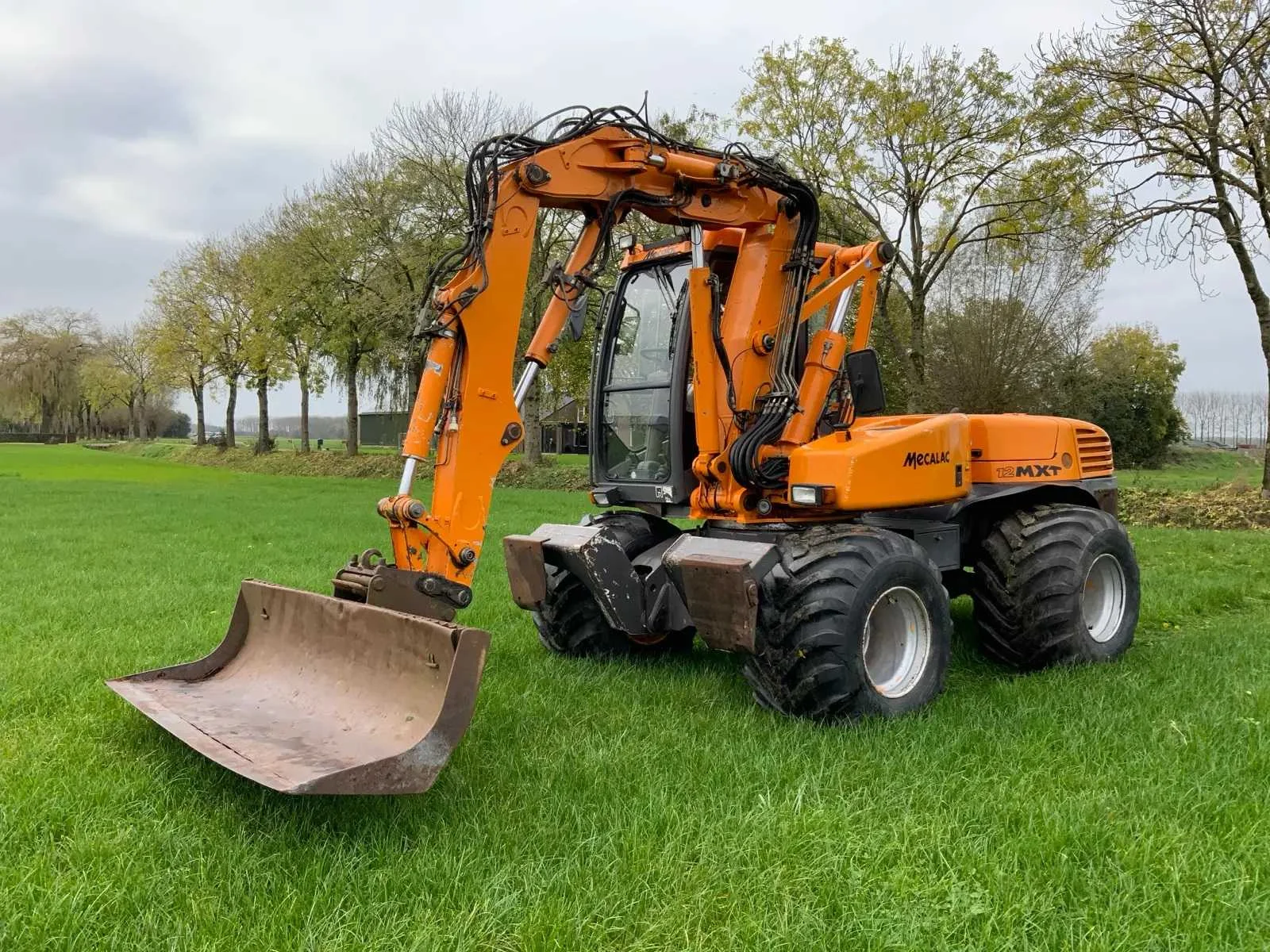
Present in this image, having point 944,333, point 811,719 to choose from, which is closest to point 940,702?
point 811,719

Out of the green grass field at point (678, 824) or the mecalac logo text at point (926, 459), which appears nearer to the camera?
the green grass field at point (678, 824)

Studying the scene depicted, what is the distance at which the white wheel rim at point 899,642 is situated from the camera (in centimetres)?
497

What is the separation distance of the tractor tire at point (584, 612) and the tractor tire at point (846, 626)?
1.29 metres

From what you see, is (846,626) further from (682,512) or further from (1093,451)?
(1093,451)

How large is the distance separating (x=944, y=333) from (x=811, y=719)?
23.4 m

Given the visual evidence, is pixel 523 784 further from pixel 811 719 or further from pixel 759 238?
pixel 759 238

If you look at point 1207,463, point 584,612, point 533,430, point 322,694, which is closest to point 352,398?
point 533,430

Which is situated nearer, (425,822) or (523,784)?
(425,822)

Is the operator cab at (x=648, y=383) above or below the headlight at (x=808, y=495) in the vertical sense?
above

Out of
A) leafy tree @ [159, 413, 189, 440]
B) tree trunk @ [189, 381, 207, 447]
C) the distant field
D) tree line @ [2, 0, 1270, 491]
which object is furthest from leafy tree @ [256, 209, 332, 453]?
leafy tree @ [159, 413, 189, 440]

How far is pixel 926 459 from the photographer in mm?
5363

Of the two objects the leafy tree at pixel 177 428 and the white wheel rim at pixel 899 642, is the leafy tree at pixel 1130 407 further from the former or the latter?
the leafy tree at pixel 177 428

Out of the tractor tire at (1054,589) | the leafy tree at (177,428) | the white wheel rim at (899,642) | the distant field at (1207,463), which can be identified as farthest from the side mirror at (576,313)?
the leafy tree at (177,428)

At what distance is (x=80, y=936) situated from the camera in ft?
8.70
